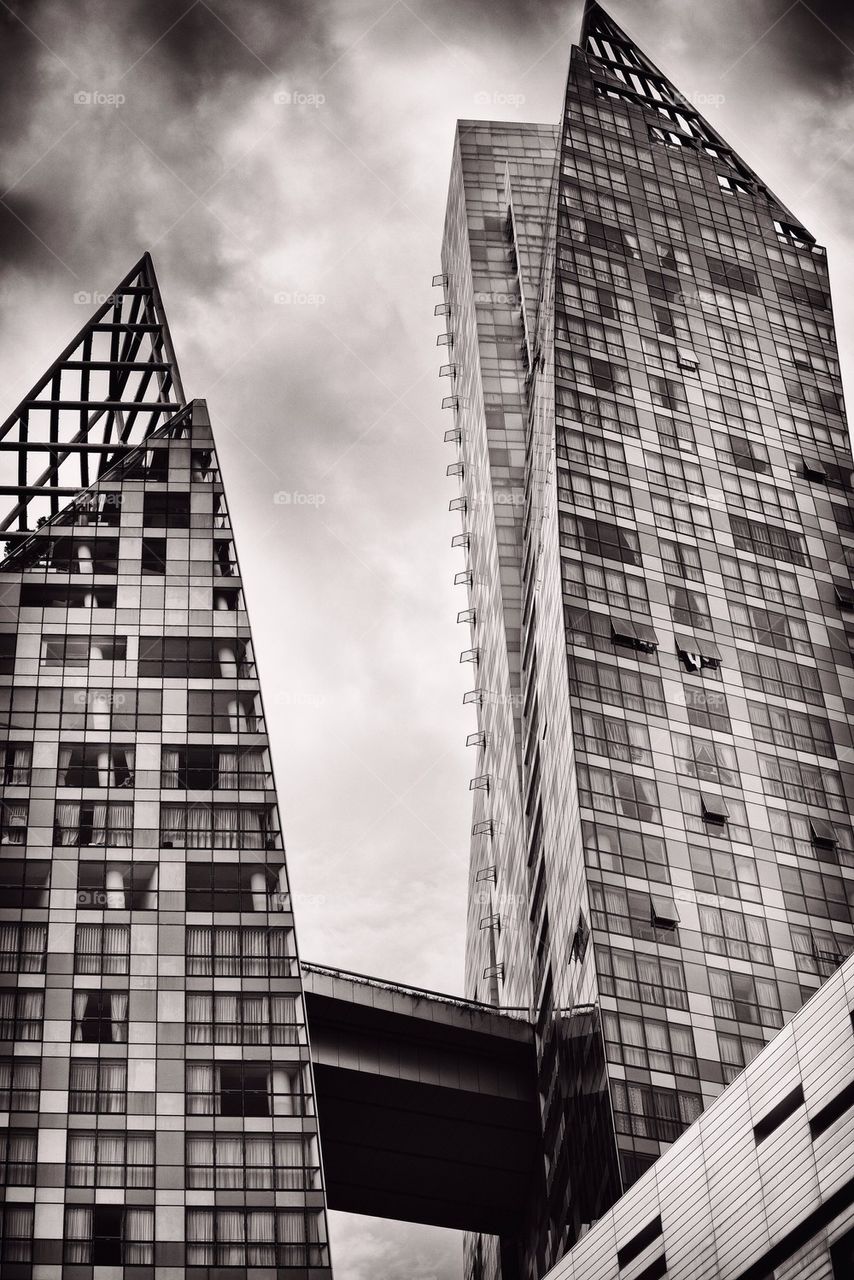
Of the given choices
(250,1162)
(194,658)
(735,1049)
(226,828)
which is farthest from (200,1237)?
(194,658)

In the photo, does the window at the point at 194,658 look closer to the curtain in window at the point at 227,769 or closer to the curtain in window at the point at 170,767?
the curtain in window at the point at 170,767

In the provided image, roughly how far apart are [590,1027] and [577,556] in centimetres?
3177

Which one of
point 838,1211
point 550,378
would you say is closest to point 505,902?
point 550,378

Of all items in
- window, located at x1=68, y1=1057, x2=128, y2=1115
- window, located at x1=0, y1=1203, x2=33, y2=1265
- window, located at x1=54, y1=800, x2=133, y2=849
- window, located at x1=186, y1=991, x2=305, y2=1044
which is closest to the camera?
window, located at x1=0, y1=1203, x2=33, y2=1265

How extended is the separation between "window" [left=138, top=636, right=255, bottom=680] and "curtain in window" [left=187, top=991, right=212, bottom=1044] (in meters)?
18.9

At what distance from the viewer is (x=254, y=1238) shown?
2852 inches

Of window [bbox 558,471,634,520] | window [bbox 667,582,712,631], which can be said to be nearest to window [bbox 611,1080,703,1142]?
window [bbox 667,582,712,631]

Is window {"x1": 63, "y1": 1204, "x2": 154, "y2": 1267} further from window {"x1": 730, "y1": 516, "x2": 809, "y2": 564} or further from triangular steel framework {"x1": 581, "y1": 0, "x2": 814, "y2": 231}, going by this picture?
triangular steel framework {"x1": 581, "y1": 0, "x2": 814, "y2": 231}

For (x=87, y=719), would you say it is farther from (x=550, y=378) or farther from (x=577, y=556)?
(x=550, y=378)

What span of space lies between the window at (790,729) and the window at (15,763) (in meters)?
43.8

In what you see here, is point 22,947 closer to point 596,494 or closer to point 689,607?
point 689,607

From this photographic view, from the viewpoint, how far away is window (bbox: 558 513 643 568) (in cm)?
10794

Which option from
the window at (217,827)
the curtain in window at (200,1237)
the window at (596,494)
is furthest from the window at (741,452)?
the curtain in window at (200,1237)

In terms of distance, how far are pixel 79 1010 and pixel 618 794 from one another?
33.2 metres
